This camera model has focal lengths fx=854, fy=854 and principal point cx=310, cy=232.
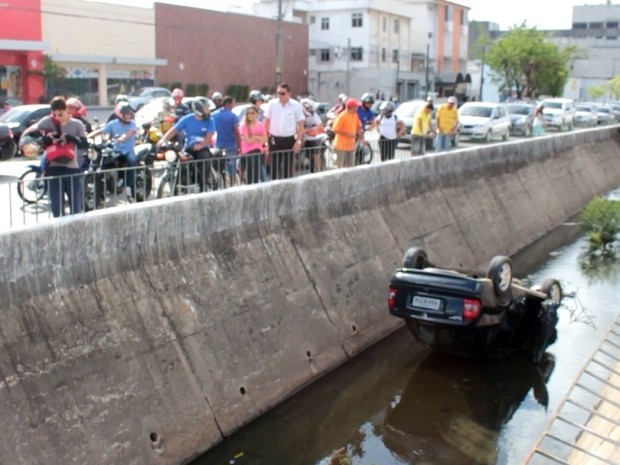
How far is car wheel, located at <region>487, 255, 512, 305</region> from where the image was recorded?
29.9 feet

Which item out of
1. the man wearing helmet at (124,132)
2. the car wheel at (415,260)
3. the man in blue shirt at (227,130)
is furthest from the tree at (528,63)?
the car wheel at (415,260)

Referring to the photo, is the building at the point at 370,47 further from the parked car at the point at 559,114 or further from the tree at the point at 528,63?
Answer: the parked car at the point at 559,114

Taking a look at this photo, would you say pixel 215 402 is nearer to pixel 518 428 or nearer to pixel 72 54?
pixel 518 428

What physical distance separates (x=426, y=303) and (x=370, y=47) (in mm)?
65912

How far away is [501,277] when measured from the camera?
30.2 feet

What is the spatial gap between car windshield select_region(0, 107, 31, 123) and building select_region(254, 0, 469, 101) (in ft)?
160

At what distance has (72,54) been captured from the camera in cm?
4725

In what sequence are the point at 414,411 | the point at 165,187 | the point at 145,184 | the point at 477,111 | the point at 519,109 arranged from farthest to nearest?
the point at 519,109
the point at 477,111
the point at 165,187
the point at 145,184
the point at 414,411

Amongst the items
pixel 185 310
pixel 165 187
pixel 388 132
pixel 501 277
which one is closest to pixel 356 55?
pixel 388 132

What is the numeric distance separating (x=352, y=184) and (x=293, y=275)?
2.51 metres

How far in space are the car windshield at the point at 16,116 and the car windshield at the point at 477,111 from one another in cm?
1641

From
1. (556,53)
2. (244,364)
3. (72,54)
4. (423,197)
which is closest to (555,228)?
(423,197)

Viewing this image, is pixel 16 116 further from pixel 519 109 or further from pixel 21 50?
pixel 519 109

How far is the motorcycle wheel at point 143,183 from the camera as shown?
1105 centimetres
